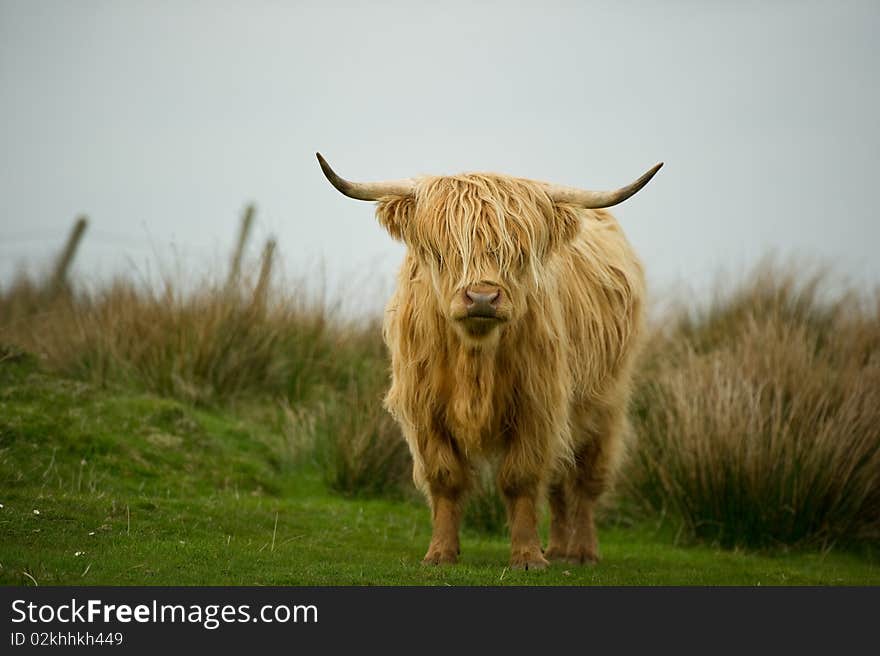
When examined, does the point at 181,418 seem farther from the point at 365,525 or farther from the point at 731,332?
the point at 731,332

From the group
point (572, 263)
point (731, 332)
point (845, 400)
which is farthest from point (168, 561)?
point (731, 332)

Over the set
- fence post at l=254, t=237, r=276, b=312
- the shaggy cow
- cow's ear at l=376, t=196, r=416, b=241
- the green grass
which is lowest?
the green grass

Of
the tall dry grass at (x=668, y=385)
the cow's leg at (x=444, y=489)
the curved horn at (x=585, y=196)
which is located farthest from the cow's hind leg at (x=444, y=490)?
the tall dry grass at (x=668, y=385)

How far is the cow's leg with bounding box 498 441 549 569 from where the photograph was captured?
490 cm

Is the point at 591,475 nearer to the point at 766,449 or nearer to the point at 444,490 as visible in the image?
the point at 444,490

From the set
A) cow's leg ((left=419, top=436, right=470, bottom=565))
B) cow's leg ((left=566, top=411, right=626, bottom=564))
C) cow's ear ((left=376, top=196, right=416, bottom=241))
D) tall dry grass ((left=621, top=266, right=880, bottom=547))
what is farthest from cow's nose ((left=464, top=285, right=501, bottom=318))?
tall dry grass ((left=621, top=266, right=880, bottom=547))

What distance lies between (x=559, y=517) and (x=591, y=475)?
29cm

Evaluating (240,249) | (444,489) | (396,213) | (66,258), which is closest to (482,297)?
(396,213)

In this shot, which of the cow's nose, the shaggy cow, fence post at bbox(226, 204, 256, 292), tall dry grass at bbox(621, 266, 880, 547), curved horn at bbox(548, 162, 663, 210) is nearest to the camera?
the cow's nose

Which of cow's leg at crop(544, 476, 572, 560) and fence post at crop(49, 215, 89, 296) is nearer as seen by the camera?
cow's leg at crop(544, 476, 572, 560)

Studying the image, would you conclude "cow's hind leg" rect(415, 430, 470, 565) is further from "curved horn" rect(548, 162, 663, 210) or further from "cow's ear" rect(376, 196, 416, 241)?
"curved horn" rect(548, 162, 663, 210)

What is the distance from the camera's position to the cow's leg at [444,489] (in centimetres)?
494

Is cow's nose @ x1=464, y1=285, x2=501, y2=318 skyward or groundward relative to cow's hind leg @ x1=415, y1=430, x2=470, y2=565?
skyward

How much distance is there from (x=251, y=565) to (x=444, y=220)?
5.52 ft
